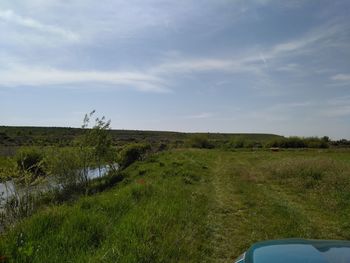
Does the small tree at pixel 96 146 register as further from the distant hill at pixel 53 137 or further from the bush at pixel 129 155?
the bush at pixel 129 155

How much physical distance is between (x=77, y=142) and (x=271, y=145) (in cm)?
5682

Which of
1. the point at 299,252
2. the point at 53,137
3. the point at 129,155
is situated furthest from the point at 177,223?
the point at 53,137

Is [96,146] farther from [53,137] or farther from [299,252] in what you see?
[53,137]

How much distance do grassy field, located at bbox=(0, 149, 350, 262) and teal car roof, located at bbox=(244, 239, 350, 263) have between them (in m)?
3.12

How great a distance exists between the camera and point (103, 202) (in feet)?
35.9

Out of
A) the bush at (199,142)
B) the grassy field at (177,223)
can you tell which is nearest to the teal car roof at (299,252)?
the grassy field at (177,223)

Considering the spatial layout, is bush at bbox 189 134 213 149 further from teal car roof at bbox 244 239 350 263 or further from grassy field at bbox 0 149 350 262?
teal car roof at bbox 244 239 350 263

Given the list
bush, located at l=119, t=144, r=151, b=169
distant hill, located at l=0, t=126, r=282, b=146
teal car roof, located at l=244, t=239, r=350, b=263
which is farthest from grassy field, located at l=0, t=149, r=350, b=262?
bush, located at l=119, t=144, r=151, b=169

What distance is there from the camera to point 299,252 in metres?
3.30

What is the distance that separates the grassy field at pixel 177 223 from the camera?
6.50 metres

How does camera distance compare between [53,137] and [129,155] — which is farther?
[53,137]

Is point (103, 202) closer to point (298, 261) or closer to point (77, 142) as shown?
point (298, 261)

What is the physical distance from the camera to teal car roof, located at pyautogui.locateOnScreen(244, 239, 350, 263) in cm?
309

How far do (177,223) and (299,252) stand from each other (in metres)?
6.46
